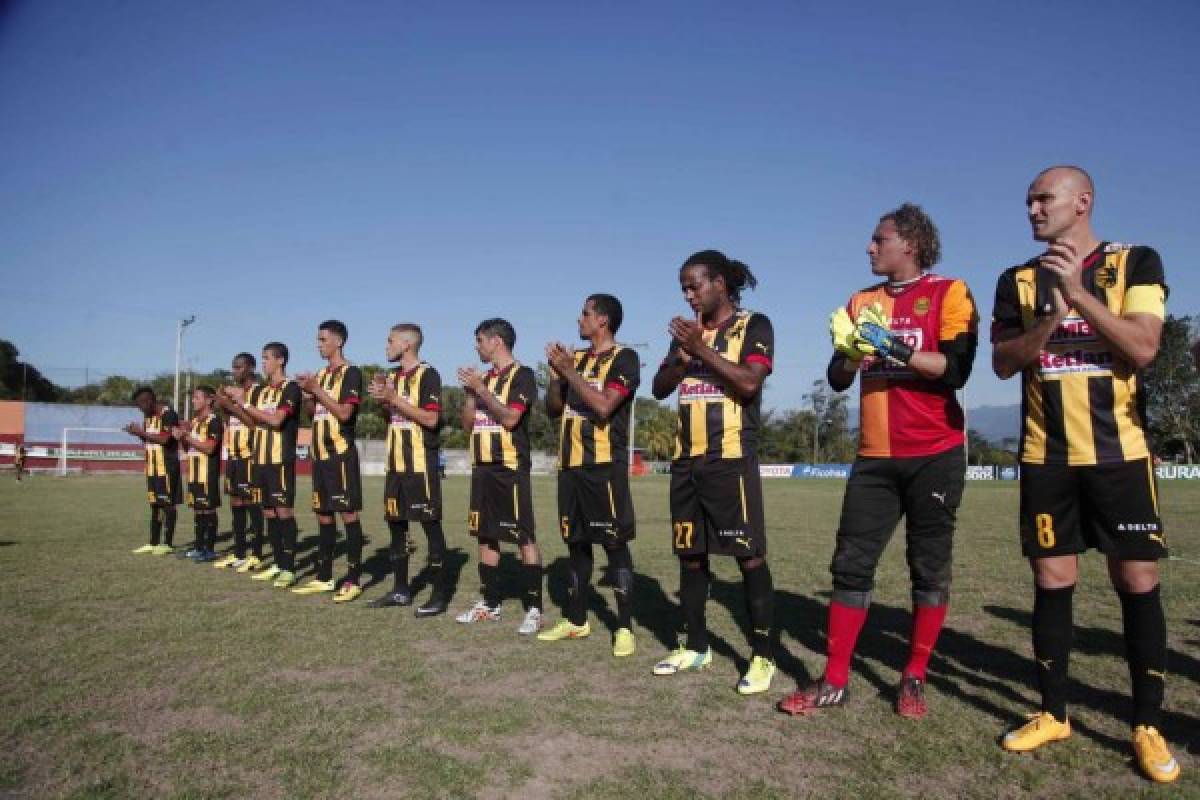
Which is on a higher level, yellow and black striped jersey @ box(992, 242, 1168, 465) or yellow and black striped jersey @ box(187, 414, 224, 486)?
yellow and black striped jersey @ box(992, 242, 1168, 465)

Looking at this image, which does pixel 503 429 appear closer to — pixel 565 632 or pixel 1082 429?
pixel 565 632

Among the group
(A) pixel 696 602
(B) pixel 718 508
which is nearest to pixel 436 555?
(A) pixel 696 602

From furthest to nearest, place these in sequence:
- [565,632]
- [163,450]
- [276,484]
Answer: [163,450]
[276,484]
[565,632]

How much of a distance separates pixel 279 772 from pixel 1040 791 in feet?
10.5

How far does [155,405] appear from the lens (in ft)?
39.7

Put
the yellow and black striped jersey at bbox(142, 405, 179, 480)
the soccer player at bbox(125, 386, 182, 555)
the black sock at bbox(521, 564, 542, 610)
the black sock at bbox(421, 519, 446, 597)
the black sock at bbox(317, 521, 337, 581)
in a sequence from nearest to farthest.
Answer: the black sock at bbox(521, 564, 542, 610) → the black sock at bbox(421, 519, 446, 597) → the black sock at bbox(317, 521, 337, 581) → the soccer player at bbox(125, 386, 182, 555) → the yellow and black striped jersey at bbox(142, 405, 179, 480)

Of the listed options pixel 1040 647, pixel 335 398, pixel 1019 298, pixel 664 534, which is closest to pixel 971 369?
pixel 1019 298

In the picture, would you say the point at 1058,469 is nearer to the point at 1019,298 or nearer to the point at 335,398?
the point at 1019,298

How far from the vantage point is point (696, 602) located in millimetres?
5113

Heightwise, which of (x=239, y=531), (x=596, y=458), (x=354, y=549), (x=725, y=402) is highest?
(x=725, y=402)

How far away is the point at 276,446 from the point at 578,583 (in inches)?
183

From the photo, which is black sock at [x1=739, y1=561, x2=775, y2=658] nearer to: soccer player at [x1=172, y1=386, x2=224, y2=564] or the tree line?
soccer player at [x1=172, y1=386, x2=224, y2=564]

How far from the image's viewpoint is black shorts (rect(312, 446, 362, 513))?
7.85m

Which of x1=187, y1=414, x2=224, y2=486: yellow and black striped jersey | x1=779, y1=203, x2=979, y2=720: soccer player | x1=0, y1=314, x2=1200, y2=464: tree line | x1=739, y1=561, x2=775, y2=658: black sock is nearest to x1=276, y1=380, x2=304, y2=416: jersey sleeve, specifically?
x1=187, y1=414, x2=224, y2=486: yellow and black striped jersey
